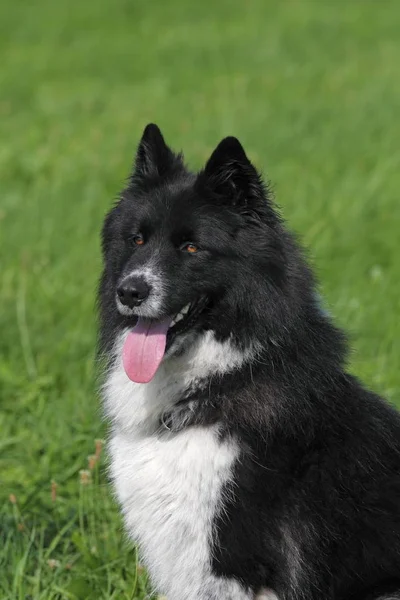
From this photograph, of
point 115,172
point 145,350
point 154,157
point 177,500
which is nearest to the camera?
point 177,500

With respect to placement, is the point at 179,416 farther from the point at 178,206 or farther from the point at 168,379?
the point at 178,206

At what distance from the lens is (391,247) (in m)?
7.65

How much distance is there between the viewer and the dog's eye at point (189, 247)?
12.1ft

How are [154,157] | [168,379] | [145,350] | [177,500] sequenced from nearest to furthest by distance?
[177,500] → [145,350] → [168,379] → [154,157]

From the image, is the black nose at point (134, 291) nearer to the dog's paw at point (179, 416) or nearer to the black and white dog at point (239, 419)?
the black and white dog at point (239, 419)

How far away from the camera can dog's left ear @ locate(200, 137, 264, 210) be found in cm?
359

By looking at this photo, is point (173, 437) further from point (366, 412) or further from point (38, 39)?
point (38, 39)

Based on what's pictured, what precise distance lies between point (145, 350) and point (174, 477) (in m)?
0.50

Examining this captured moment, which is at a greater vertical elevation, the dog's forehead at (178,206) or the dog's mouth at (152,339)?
the dog's forehead at (178,206)

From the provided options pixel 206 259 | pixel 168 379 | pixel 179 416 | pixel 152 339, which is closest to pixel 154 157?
pixel 206 259

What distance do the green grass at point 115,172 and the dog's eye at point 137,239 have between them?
1320mm

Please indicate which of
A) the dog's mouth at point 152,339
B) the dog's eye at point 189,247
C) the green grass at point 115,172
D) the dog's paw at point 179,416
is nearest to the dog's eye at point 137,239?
the dog's eye at point 189,247

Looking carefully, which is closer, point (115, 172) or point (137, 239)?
point (137, 239)

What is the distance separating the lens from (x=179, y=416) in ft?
12.1
